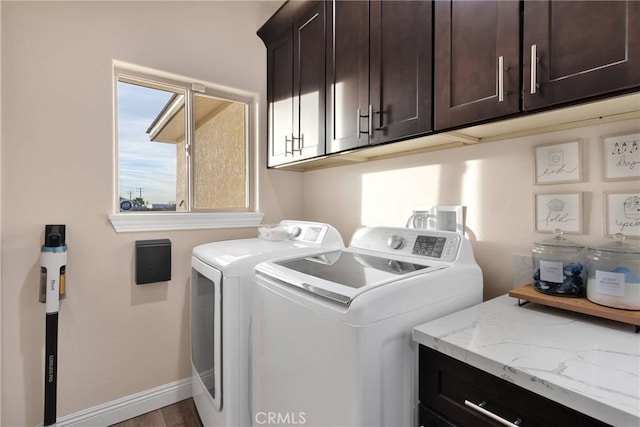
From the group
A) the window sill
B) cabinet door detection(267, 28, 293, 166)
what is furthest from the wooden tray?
the window sill

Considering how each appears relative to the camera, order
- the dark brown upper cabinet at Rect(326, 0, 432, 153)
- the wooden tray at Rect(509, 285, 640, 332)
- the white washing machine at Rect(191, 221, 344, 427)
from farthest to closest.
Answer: the white washing machine at Rect(191, 221, 344, 427) < the dark brown upper cabinet at Rect(326, 0, 432, 153) < the wooden tray at Rect(509, 285, 640, 332)

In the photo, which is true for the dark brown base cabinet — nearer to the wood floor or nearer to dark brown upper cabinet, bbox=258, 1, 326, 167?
dark brown upper cabinet, bbox=258, 1, 326, 167

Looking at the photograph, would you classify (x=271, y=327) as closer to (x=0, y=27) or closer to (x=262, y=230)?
(x=262, y=230)

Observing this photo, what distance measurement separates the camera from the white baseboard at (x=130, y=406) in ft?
5.65

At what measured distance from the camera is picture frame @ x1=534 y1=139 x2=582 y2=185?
3.67 ft

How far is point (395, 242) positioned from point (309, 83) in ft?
3.48

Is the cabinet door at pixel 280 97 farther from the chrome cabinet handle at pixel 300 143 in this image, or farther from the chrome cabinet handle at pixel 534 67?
the chrome cabinet handle at pixel 534 67

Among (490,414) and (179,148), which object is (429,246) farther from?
(179,148)

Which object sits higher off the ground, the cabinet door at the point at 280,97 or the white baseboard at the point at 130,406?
the cabinet door at the point at 280,97

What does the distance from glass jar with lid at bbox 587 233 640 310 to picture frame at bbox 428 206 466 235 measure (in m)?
0.49

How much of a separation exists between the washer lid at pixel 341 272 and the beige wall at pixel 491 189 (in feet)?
1.21

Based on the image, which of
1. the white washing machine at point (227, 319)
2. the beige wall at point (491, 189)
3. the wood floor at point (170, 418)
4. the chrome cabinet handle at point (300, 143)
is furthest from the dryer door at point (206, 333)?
the beige wall at point (491, 189)

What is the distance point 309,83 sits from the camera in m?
1.81

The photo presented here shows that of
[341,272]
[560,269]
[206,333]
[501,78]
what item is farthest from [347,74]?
[206,333]
